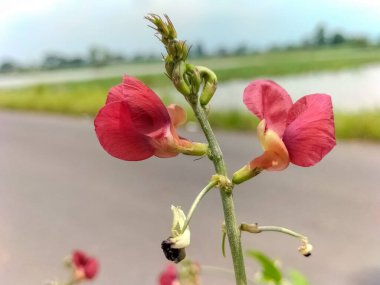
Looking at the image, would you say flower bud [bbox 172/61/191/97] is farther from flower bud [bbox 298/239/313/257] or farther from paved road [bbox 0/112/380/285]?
paved road [bbox 0/112/380/285]

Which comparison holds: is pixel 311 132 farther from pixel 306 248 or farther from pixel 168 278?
pixel 168 278

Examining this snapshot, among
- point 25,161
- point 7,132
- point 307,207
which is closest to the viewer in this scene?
point 307,207

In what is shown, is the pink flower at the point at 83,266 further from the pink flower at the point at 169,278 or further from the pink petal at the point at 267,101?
the pink petal at the point at 267,101

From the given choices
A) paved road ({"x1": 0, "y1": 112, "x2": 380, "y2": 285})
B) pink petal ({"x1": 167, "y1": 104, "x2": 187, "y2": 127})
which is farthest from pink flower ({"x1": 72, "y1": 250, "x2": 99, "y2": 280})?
paved road ({"x1": 0, "y1": 112, "x2": 380, "y2": 285})

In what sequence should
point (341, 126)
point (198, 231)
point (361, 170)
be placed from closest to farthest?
point (198, 231) < point (361, 170) < point (341, 126)

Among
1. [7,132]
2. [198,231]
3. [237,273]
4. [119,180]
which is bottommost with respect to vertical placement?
[7,132]

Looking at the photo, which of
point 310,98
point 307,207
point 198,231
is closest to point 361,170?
point 307,207

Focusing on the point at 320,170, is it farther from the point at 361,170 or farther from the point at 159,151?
the point at 159,151
